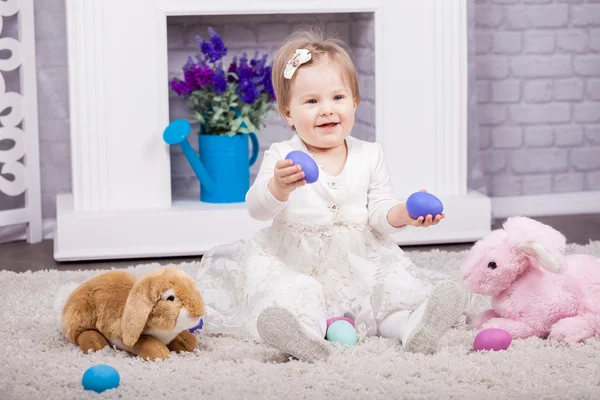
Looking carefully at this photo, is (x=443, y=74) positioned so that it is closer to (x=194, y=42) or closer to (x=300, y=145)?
(x=194, y=42)

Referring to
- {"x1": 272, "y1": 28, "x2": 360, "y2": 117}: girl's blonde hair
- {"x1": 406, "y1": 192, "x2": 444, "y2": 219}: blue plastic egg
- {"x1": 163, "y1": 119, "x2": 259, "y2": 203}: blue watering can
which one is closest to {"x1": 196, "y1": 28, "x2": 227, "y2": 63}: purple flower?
{"x1": 163, "y1": 119, "x2": 259, "y2": 203}: blue watering can

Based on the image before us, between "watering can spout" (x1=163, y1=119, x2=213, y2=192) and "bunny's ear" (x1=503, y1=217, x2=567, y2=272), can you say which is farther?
"watering can spout" (x1=163, y1=119, x2=213, y2=192)

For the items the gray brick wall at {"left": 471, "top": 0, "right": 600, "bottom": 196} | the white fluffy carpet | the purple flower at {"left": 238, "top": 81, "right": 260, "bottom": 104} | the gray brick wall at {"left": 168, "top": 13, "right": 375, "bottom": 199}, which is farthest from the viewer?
the gray brick wall at {"left": 471, "top": 0, "right": 600, "bottom": 196}

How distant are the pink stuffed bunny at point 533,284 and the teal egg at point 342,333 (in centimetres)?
22

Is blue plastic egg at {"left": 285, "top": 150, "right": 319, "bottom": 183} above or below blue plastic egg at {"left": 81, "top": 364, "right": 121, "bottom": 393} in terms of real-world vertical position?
above

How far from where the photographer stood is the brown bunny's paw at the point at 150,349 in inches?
58.2

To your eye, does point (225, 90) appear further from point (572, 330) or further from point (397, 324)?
point (572, 330)

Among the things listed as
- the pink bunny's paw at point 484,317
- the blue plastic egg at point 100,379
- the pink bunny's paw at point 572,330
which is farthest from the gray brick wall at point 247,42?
the blue plastic egg at point 100,379

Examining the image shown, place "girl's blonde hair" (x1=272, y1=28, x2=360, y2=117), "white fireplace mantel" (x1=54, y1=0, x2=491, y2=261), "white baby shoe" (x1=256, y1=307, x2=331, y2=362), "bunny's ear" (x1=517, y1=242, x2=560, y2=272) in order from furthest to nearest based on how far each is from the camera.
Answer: "white fireplace mantel" (x1=54, y1=0, x2=491, y2=261)
"girl's blonde hair" (x1=272, y1=28, x2=360, y2=117)
"bunny's ear" (x1=517, y1=242, x2=560, y2=272)
"white baby shoe" (x1=256, y1=307, x2=331, y2=362)

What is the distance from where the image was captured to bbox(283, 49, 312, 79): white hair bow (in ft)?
5.68

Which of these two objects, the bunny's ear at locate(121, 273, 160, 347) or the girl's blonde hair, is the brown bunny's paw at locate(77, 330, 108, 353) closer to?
the bunny's ear at locate(121, 273, 160, 347)

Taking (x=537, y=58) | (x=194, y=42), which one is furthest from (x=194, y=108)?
(x=537, y=58)

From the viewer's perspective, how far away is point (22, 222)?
8.71ft

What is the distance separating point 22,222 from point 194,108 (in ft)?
1.92
